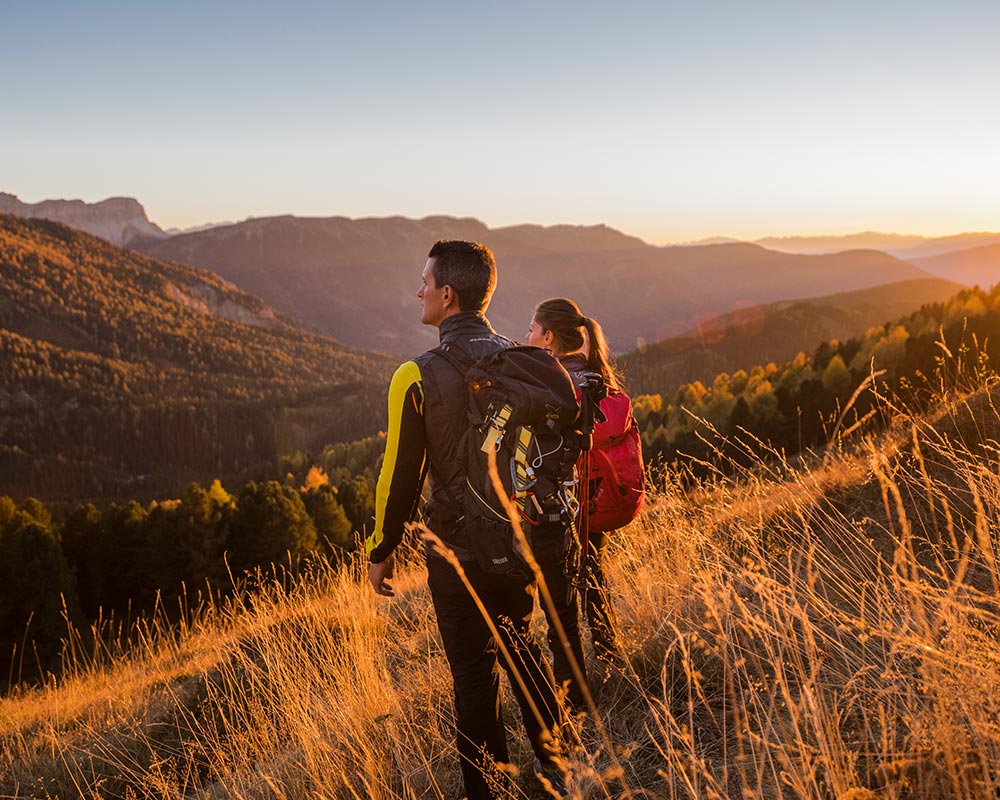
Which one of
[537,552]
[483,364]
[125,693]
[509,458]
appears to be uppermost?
[483,364]

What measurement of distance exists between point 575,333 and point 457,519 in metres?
1.46

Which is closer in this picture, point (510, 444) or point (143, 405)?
point (510, 444)

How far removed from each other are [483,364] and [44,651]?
36262mm

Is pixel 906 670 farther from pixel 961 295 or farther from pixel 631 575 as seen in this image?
pixel 961 295

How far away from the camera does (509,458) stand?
8.08ft

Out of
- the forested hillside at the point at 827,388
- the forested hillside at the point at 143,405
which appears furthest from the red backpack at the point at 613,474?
the forested hillside at the point at 143,405

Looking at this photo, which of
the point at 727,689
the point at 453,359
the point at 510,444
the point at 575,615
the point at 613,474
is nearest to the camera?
the point at 510,444

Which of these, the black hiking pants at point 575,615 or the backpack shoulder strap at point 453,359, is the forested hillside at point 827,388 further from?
the backpack shoulder strap at point 453,359

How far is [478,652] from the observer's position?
2.62 meters

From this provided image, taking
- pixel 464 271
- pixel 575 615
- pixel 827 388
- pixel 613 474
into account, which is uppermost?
pixel 464 271

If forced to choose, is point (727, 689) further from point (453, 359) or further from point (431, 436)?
point (453, 359)

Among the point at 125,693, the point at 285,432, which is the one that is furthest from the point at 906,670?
Answer: the point at 285,432

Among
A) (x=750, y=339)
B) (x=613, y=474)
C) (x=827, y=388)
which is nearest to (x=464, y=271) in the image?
(x=613, y=474)

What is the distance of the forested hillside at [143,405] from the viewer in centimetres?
12715
